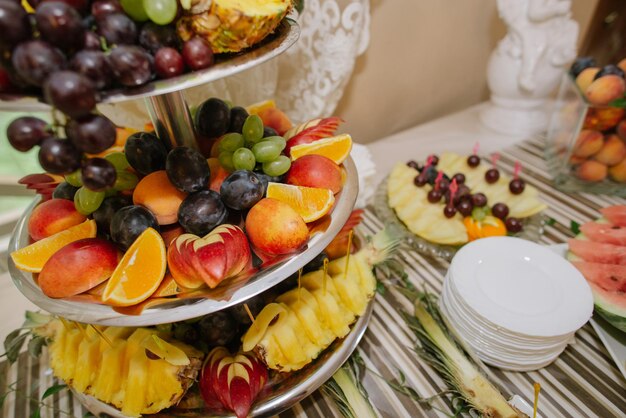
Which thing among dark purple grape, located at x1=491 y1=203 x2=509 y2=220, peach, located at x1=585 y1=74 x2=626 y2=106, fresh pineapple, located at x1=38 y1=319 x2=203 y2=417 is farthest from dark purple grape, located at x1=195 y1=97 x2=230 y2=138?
peach, located at x1=585 y1=74 x2=626 y2=106

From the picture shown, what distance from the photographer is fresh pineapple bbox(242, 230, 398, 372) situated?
0.61 meters

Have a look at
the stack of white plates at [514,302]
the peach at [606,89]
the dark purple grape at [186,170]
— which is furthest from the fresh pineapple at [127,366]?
the peach at [606,89]

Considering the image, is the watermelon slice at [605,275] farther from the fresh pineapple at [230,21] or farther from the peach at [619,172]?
the fresh pineapple at [230,21]

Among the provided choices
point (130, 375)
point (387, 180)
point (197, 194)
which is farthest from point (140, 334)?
point (387, 180)

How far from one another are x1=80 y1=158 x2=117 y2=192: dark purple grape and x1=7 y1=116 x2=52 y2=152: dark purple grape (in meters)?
0.05

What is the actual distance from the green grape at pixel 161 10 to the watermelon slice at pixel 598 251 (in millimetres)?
963

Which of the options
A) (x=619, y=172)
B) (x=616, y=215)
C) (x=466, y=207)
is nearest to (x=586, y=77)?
(x=619, y=172)

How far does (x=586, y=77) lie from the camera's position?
1.10 meters

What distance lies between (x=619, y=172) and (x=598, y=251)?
451mm

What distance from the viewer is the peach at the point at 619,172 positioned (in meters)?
1.12

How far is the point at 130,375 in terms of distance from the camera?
574 millimetres

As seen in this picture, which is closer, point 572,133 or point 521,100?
point 572,133

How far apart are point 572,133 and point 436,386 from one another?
924 mm

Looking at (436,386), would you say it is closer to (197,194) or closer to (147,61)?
(197,194)
